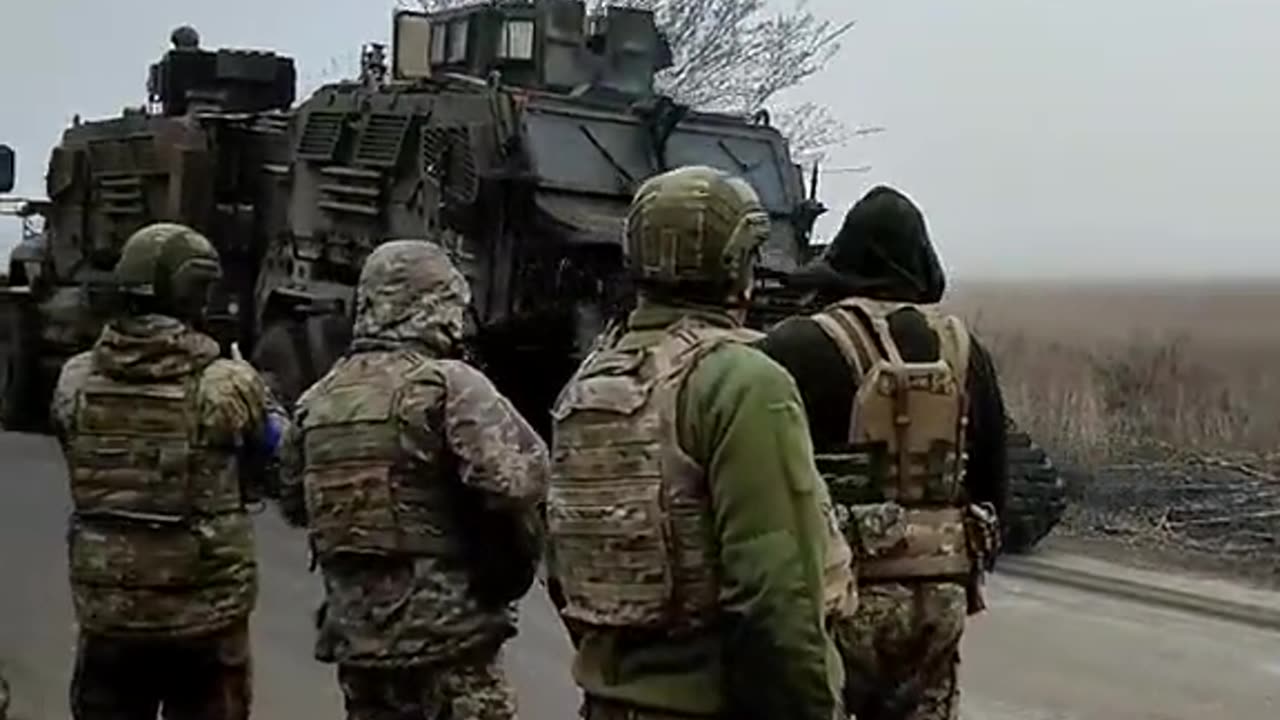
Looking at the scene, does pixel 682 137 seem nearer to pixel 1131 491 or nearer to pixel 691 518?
pixel 1131 491

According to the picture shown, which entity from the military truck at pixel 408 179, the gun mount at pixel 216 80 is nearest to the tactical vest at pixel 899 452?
the military truck at pixel 408 179

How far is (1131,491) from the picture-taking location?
557 inches

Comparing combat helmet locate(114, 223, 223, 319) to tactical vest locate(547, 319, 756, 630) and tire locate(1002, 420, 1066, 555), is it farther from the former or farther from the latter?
tire locate(1002, 420, 1066, 555)

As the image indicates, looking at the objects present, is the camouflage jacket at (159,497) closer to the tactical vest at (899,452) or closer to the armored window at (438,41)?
the tactical vest at (899,452)

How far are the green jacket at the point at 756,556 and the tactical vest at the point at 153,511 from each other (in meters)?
1.97

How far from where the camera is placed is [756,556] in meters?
3.35

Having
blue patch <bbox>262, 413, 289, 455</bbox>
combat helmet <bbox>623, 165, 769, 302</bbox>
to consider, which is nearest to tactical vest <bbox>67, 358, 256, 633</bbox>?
blue patch <bbox>262, 413, 289, 455</bbox>

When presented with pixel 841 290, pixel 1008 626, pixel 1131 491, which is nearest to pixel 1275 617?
pixel 1008 626

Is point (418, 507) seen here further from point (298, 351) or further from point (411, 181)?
point (298, 351)

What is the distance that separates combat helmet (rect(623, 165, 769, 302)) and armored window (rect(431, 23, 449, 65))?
35.6ft

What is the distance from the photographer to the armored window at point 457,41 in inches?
559

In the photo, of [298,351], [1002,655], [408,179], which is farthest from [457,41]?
[1002,655]

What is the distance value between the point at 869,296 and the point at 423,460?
40.8 inches

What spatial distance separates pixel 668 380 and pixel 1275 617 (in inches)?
299
